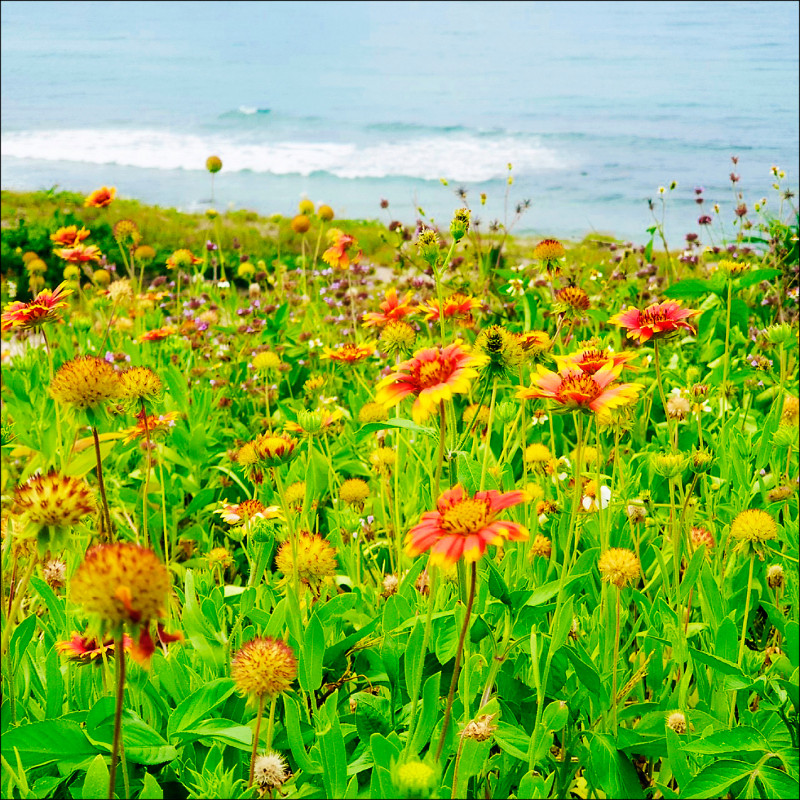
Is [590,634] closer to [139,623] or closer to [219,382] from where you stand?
[139,623]

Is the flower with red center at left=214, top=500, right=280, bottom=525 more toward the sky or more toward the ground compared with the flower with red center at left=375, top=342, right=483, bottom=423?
more toward the ground

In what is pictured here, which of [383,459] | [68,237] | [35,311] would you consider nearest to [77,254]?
[68,237]

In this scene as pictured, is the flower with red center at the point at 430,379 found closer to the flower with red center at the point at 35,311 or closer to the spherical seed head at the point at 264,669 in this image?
the spherical seed head at the point at 264,669

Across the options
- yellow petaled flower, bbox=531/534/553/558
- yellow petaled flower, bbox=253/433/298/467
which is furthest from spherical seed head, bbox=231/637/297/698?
yellow petaled flower, bbox=531/534/553/558

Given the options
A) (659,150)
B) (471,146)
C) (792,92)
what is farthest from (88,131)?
(792,92)

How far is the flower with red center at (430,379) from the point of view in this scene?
89 cm

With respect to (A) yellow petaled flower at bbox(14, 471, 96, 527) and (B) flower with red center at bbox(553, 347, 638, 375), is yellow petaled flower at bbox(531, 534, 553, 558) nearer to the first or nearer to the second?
(B) flower with red center at bbox(553, 347, 638, 375)

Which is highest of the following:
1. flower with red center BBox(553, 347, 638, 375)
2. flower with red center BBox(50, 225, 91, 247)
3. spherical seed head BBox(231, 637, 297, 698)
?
flower with red center BBox(50, 225, 91, 247)

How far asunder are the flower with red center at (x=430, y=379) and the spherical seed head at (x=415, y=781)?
1.21 ft

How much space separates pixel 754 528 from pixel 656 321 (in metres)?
0.34

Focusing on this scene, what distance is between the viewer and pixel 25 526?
2.33 feet

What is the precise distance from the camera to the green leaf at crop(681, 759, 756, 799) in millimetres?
879

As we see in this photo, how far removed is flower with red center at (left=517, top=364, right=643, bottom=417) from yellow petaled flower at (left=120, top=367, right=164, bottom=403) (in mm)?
566

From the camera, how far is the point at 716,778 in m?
0.89
